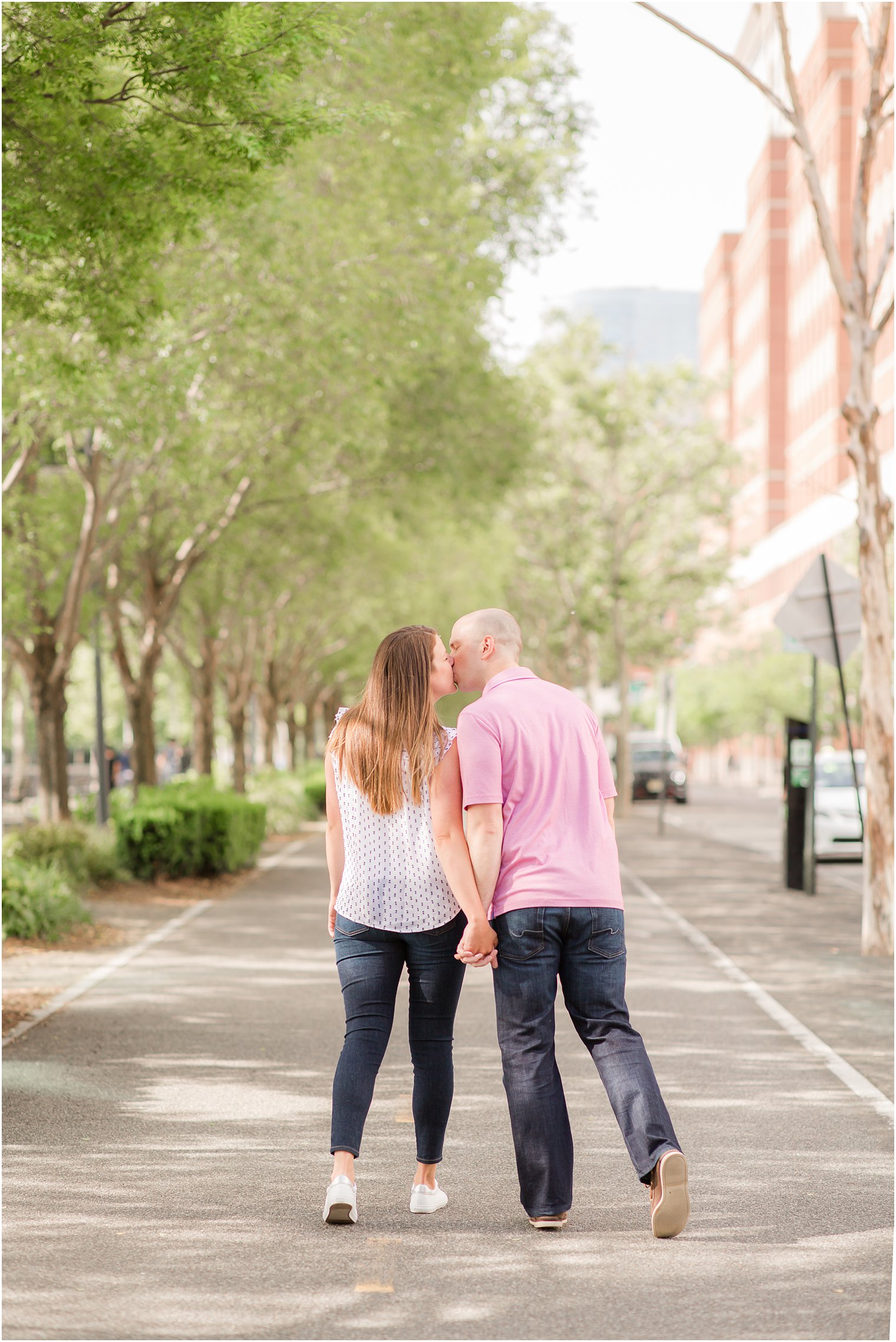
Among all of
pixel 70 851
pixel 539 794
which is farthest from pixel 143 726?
pixel 539 794

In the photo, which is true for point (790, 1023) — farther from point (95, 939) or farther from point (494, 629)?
point (95, 939)

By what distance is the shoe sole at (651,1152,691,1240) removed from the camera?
4977 mm

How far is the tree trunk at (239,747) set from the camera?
3309 centimetres

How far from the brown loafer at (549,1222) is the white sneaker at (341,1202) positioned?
1.82 feet

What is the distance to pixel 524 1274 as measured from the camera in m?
4.67

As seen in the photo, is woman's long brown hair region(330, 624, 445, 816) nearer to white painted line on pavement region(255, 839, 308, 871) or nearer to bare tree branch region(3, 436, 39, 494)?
bare tree branch region(3, 436, 39, 494)

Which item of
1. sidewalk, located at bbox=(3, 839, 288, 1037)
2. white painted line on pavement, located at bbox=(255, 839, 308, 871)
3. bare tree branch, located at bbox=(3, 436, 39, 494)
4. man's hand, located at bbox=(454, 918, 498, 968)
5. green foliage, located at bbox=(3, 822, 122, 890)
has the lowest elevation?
white painted line on pavement, located at bbox=(255, 839, 308, 871)

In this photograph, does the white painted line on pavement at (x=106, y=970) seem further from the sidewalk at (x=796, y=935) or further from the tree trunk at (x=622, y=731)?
the tree trunk at (x=622, y=731)

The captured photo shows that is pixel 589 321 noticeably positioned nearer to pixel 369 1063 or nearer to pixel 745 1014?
pixel 745 1014

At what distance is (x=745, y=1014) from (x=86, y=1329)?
6.26 meters

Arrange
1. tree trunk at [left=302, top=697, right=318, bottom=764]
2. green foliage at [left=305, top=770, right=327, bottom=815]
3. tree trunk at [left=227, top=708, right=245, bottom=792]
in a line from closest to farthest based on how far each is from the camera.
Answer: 1. tree trunk at [left=227, top=708, right=245, bottom=792]
2. green foliage at [left=305, top=770, right=327, bottom=815]
3. tree trunk at [left=302, top=697, right=318, bottom=764]

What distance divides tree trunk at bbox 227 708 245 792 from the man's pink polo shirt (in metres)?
26.4

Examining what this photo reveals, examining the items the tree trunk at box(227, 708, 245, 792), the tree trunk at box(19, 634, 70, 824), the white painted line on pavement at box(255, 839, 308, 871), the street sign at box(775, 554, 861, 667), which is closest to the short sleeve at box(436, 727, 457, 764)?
the street sign at box(775, 554, 861, 667)

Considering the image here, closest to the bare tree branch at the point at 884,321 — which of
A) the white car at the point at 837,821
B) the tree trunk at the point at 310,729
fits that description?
the white car at the point at 837,821
